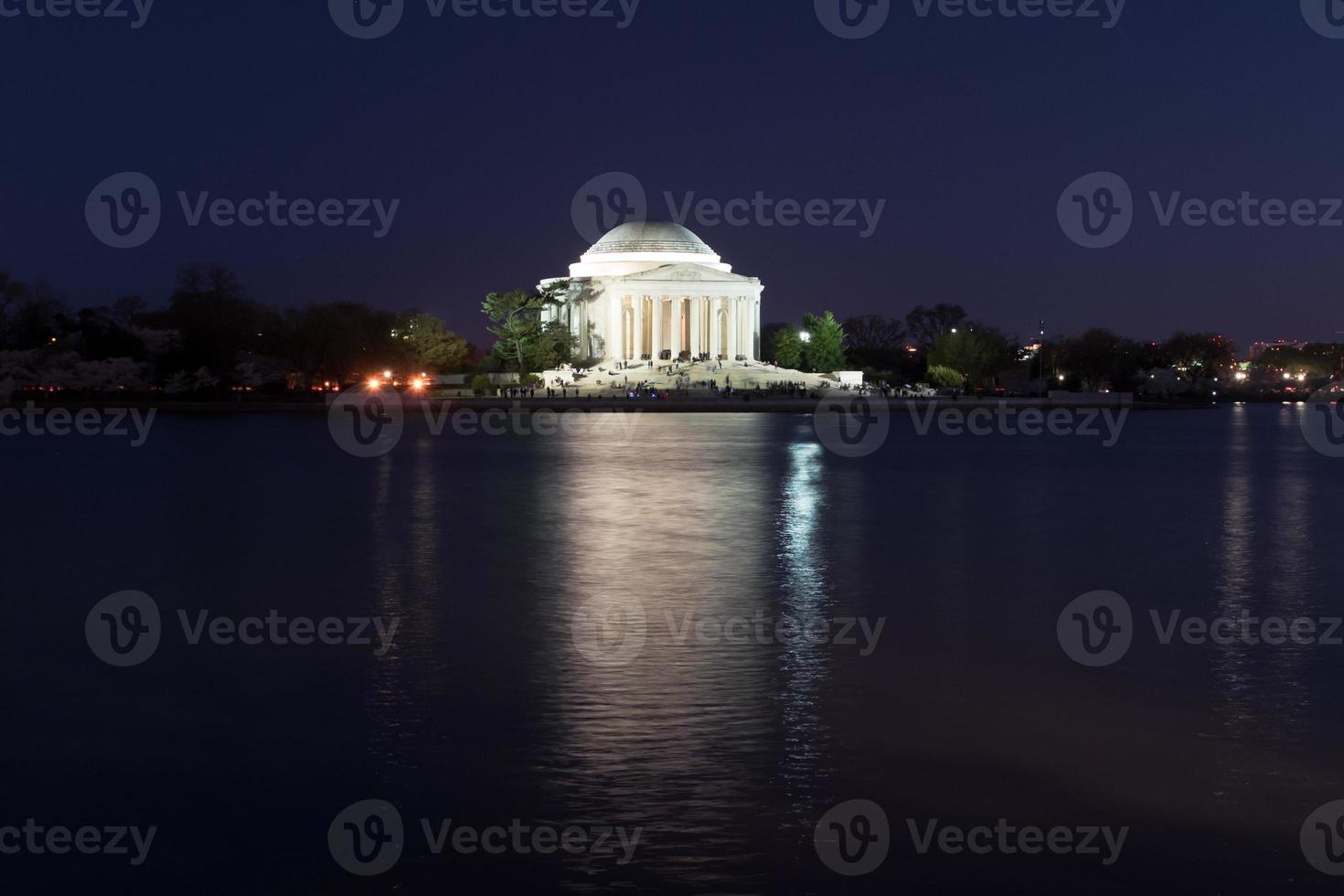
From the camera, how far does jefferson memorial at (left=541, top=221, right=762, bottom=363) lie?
5310 inches

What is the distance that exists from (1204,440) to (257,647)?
6257 centimetres

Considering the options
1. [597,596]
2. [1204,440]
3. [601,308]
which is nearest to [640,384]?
[601,308]

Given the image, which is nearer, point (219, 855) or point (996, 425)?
point (219, 855)

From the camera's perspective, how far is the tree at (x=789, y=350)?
138 meters

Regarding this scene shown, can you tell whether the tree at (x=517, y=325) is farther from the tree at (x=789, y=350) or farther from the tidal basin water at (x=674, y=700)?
the tidal basin water at (x=674, y=700)

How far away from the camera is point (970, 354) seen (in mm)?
138125

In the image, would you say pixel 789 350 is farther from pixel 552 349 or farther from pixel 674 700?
pixel 674 700

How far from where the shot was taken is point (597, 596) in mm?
21141

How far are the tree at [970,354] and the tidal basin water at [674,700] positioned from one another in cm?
10607

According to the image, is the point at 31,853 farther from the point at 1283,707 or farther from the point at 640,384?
the point at 640,384

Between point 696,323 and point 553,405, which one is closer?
point 553,405

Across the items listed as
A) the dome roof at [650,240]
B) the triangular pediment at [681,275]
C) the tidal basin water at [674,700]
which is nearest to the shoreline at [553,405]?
the triangular pediment at [681,275]

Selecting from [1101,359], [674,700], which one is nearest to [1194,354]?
[1101,359]

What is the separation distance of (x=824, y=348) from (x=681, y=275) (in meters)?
14.2
